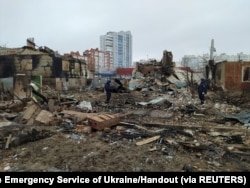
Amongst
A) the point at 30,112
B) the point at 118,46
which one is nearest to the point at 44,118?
the point at 30,112

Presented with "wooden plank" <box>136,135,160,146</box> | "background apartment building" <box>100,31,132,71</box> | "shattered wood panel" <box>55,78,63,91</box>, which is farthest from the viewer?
"background apartment building" <box>100,31,132,71</box>

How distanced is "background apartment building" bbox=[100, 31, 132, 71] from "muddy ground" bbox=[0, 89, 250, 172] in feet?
227

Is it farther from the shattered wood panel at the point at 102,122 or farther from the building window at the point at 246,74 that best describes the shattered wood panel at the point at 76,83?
the shattered wood panel at the point at 102,122

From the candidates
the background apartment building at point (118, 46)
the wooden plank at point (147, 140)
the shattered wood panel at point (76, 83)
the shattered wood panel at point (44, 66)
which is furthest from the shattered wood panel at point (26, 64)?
the background apartment building at point (118, 46)

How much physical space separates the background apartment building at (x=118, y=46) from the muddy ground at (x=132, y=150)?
69.2 meters

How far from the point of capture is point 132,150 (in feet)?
17.3

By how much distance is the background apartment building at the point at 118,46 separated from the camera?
7788 cm

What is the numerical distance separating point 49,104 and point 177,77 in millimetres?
15935

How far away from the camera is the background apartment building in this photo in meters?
77.9

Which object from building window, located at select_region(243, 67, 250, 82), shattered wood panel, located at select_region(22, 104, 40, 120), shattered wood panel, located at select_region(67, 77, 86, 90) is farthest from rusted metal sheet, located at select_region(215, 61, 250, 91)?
shattered wood panel, located at select_region(67, 77, 86, 90)

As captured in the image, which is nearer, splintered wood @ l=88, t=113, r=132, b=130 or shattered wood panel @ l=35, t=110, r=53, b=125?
splintered wood @ l=88, t=113, r=132, b=130

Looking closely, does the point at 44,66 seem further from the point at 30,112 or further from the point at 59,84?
the point at 30,112

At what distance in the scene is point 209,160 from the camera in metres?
4.86

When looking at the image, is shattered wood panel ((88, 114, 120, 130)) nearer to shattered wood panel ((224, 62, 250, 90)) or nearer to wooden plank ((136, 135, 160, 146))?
wooden plank ((136, 135, 160, 146))
